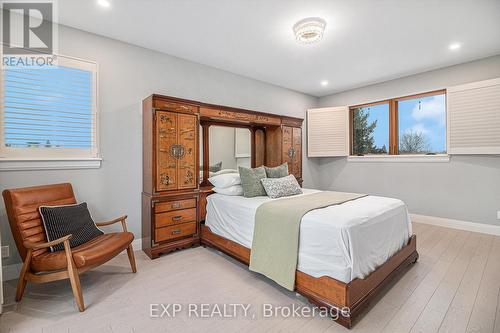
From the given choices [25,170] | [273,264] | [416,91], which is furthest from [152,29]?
[416,91]

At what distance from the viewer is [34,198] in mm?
2209

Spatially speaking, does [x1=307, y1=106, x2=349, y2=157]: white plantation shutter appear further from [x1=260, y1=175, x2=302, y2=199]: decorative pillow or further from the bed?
the bed

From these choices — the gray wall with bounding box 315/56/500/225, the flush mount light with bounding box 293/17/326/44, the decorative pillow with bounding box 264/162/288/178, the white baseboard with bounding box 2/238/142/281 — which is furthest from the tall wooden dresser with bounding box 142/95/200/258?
the gray wall with bounding box 315/56/500/225

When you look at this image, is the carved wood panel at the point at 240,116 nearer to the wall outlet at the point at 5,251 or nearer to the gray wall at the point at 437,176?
the gray wall at the point at 437,176

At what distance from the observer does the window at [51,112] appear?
2.39 metres

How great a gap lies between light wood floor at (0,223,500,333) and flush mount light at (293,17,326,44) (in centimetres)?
269

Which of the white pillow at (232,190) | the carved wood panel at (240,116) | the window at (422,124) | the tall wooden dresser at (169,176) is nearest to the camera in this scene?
the tall wooden dresser at (169,176)

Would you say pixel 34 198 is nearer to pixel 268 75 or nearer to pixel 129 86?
pixel 129 86

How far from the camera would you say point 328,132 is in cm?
523

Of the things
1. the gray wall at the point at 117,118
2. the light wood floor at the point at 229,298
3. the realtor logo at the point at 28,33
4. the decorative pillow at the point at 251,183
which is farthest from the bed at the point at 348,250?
the realtor logo at the point at 28,33

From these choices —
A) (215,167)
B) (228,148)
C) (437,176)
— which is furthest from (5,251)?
(437,176)

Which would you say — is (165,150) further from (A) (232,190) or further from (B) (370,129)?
(B) (370,129)

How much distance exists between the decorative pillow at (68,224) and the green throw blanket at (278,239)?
65.6 inches

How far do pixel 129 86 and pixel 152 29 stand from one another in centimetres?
79
